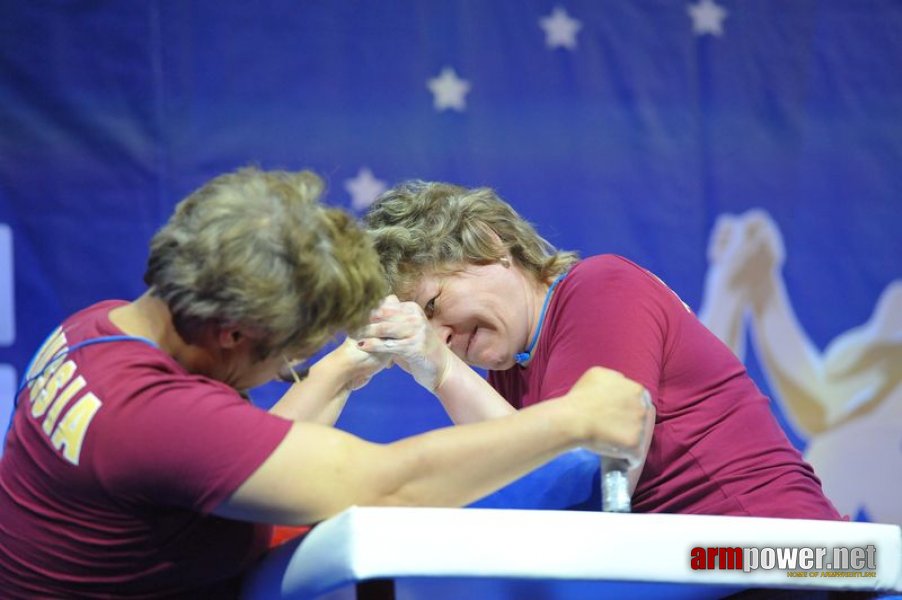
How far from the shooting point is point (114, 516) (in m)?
1.30

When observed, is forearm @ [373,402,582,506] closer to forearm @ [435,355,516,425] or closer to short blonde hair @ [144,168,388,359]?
short blonde hair @ [144,168,388,359]

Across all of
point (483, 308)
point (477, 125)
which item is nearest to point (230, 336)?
point (483, 308)

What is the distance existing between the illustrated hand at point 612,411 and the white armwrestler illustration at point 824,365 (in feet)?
5.24

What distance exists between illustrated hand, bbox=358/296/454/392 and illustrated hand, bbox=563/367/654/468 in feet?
1.82

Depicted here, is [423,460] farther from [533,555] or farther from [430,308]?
[430,308]

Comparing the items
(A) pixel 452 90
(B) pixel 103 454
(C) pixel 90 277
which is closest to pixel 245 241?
(B) pixel 103 454

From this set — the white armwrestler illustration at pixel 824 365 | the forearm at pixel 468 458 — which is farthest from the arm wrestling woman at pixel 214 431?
the white armwrestler illustration at pixel 824 365

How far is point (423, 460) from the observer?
1275 millimetres

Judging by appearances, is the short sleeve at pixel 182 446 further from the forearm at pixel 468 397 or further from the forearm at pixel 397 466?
the forearm at pixel 468 397

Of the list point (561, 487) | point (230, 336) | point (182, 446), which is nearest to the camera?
point (182, 446)

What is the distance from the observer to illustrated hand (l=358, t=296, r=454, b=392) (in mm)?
1921

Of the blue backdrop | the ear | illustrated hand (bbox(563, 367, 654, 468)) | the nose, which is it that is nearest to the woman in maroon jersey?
the nose

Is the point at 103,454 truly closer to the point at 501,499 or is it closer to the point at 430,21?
the point at 501,499

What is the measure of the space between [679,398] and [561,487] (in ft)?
0.93
